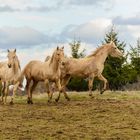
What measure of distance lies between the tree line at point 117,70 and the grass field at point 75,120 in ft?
56.4

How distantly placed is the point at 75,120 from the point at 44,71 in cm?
545

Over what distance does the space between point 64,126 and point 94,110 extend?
10.2 feet

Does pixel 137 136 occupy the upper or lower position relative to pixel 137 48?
lower

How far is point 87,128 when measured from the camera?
12273mm

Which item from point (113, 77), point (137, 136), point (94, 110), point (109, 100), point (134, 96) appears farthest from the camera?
point (113, 77)

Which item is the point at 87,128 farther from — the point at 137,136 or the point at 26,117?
the point at 26,117

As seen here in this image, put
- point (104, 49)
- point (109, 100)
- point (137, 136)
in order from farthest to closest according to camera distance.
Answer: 1. point (104, 49)
2. point (109, 100)
3. point (137, 136)

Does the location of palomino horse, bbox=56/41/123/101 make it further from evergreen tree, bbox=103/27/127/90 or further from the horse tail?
evergreen tree, bbox=103/27/127/90

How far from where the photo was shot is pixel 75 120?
13.7m

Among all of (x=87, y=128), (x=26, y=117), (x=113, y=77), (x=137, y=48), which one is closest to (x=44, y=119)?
(x=26, y=117)

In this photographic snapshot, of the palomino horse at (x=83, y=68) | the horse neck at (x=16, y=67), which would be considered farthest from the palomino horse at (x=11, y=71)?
the palomino horse at (x=83, y=68)

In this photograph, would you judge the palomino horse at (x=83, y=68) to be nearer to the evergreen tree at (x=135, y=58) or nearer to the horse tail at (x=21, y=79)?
the horse tail at (x=21, y=79)

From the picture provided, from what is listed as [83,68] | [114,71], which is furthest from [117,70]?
[83,68]

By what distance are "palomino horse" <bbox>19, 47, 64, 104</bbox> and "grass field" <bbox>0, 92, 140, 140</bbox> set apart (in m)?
0.98
